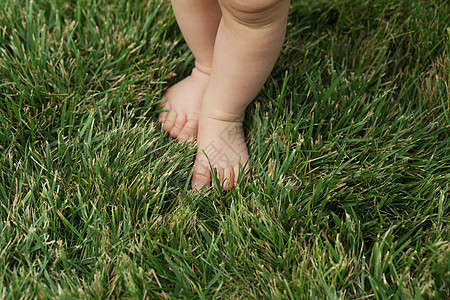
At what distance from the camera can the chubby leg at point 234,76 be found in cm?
113

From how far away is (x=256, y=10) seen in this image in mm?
1076

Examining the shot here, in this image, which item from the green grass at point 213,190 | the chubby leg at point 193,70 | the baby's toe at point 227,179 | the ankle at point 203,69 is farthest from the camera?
the ankle at point 203,69

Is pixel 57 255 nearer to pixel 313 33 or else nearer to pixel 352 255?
pixel 352 255

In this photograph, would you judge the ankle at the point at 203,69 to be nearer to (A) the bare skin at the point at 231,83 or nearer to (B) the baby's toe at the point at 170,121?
(A) the bare skin at the point at 231,83

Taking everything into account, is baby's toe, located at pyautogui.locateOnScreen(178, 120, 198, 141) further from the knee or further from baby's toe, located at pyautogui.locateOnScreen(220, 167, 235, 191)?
the knee

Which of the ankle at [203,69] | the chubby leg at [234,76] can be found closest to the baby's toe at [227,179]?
the chubby leg at [234,76]

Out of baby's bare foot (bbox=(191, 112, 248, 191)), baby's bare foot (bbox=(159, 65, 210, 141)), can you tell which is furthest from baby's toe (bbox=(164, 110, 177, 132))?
baby's bare foot (bbox=(191, 112, 248, 191))

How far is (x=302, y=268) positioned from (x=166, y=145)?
0.53 metres

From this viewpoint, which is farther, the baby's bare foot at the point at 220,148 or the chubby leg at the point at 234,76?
the baby's bare foot at the point at 220,148

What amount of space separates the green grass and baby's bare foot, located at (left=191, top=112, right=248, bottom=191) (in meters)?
0.04

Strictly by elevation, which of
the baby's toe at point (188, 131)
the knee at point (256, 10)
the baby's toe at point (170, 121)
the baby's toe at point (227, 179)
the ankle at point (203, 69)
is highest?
the knee at point (256, 10)

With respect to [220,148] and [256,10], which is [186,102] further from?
[256,10]

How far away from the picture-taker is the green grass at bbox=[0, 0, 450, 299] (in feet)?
3.44

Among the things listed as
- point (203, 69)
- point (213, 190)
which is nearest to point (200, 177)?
point (213, 190)
